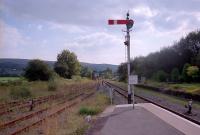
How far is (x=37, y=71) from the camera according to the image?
8131 cm

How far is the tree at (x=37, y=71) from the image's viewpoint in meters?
81.4

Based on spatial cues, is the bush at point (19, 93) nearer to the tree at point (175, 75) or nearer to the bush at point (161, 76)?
the tree at point (175, 75)

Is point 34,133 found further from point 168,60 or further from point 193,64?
point 168,60

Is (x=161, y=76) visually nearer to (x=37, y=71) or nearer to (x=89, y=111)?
(x=37, y=71)

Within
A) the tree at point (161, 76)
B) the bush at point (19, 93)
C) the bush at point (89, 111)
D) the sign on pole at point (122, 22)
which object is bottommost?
the bush at point (89, 111)

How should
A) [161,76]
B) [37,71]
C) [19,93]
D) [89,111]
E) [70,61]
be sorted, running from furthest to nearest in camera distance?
[70,61] < [161,76] < [37,71] < [19,93] < [89,111]

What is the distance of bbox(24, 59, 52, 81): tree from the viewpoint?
81375 mm

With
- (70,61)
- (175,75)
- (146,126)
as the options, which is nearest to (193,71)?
(175,75)

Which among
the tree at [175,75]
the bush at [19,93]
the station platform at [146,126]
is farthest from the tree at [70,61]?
the station platform at [146,126]

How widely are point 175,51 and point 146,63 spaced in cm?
1441

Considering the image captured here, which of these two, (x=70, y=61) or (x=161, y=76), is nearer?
(x=161, y=76)

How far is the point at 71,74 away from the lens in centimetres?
13475

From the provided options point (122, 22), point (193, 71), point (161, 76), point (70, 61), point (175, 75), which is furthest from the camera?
point (70, 61)

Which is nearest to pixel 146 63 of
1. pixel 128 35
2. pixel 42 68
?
pixel 42 68
